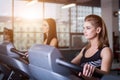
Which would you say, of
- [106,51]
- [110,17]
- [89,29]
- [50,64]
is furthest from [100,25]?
[110,17]

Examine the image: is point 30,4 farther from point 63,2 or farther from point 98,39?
point 98,39

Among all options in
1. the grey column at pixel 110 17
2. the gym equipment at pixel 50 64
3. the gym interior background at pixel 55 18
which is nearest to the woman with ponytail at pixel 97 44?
the gym equipment at pixel 50 64

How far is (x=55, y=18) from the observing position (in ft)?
31.6

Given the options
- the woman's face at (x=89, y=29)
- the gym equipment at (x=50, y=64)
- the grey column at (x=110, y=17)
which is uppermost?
the grey column at (x=110, y=17)

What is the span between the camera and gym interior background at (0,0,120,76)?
8555 mm

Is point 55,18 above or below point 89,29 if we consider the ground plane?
above

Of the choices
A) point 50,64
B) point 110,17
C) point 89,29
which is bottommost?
point 50,64

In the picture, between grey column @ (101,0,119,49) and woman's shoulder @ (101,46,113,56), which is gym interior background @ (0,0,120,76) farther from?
woman's shoulder @ (101,46,113,56)

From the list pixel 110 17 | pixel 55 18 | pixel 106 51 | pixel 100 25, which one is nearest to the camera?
pixel 106 51

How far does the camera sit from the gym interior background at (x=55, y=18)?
8555 millimetres

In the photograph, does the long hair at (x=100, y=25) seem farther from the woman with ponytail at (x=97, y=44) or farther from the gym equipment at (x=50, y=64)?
the gym equipment at (x=50, y=64)

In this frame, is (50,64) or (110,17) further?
(110,17)

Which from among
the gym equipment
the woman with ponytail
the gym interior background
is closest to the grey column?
the gym interior background

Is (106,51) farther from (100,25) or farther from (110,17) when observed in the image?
(110,17)
